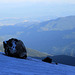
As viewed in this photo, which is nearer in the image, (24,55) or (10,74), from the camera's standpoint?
(10,74)

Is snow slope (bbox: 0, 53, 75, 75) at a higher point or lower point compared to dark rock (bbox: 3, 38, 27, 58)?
lower

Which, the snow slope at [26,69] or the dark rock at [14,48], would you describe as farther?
the dark rock at [14,48]

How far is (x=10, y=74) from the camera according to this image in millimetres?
10539

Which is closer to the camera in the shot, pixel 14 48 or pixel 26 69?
pixel 26 69

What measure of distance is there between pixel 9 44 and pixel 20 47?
1.72 m

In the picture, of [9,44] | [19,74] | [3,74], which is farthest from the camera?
[9,44]

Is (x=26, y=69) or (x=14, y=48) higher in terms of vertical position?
(x=14, y=48)

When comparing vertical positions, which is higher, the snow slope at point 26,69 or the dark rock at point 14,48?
the dark rock at point 14,48

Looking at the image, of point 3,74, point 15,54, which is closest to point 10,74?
point 3,74

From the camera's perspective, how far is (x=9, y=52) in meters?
24.9

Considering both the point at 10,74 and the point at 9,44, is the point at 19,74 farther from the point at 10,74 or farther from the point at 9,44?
the point at 9,44

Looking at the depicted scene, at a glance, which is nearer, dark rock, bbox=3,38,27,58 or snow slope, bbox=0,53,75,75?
snow slope, bbox=0,53,75,75

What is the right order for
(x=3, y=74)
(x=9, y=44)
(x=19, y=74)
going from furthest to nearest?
(x=9, y=44) → (x=19, y=74) → (x=3, y=74)

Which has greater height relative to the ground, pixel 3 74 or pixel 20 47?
pixel 20 47
